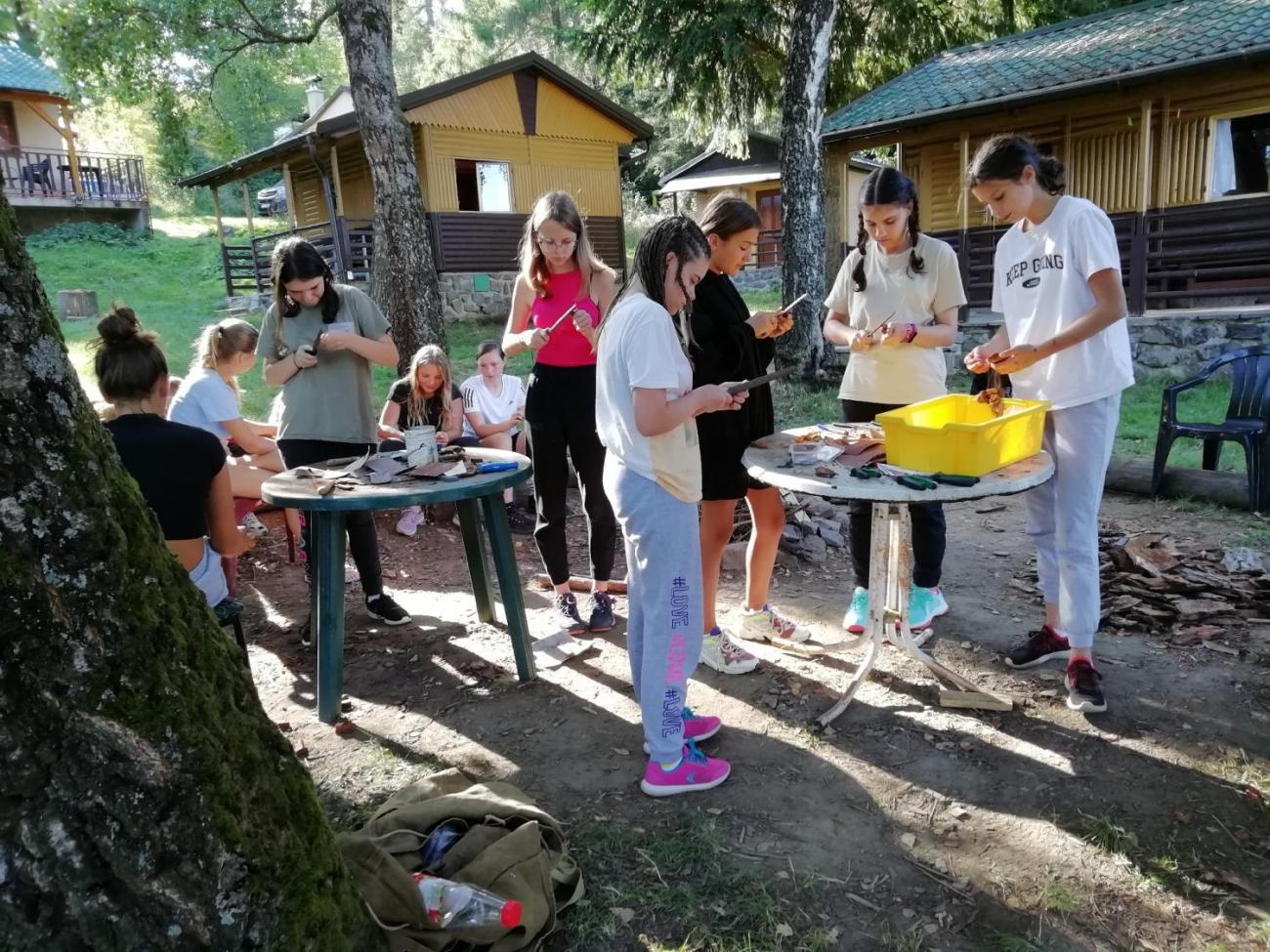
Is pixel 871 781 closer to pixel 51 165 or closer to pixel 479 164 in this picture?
pixel 479 164

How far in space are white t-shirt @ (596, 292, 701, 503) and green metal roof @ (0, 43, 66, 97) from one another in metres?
24.8

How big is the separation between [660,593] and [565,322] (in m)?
1.39

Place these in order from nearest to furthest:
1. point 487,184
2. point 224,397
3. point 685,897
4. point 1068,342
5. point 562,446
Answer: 1. point 685,897
2. point 1068,342
3. point 562,446
4. point 224,397
5. point 487,184

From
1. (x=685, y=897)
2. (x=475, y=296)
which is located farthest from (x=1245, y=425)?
(x=475, y=296)

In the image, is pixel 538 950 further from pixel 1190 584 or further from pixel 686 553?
pixel 1190 584

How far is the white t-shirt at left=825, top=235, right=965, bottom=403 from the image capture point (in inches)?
128

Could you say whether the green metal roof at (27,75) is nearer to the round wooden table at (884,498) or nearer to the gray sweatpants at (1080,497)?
the round wooden table at (884,498)

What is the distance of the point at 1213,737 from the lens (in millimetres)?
2758

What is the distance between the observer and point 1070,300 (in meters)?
2.76

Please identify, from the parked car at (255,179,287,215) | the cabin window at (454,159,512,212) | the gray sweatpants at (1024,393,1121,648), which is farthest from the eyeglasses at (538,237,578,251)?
the parked car at (255,179,287,215)

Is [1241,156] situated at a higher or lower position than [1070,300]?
higher

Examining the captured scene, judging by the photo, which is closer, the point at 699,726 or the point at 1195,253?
the point at 699,726

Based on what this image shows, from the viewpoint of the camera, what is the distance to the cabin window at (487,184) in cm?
1748

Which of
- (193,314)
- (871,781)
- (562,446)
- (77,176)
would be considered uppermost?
(77,176)
